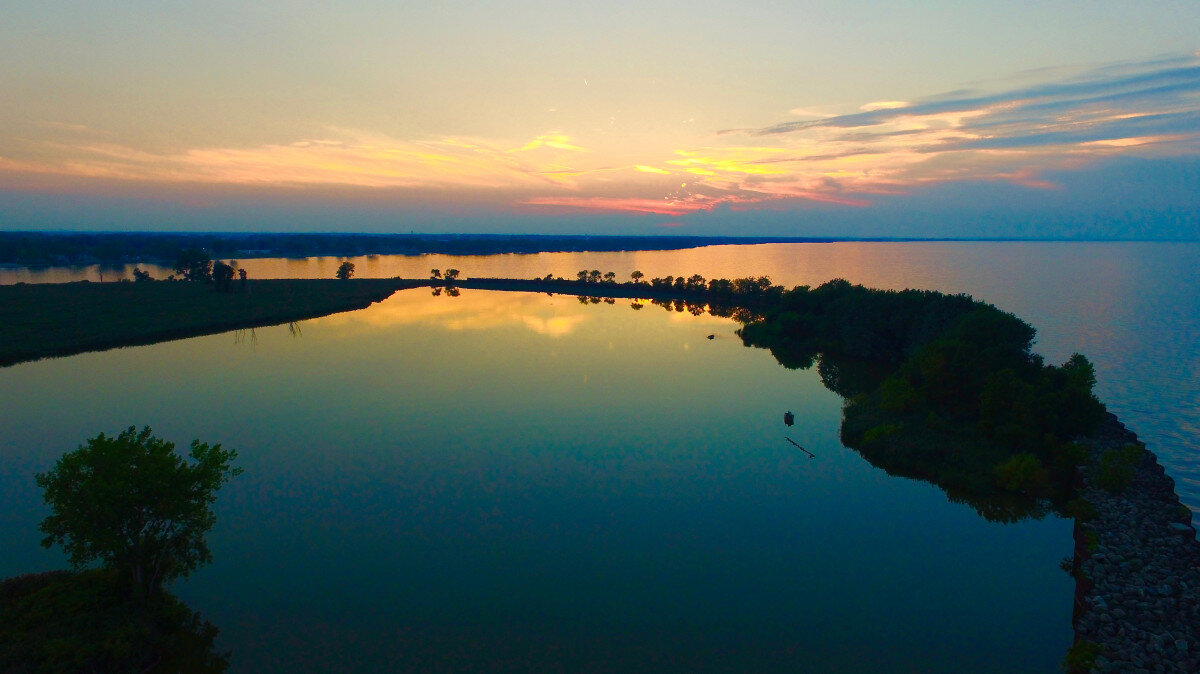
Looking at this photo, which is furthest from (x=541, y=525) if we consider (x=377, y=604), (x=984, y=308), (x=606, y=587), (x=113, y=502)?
(x=984, y=308)

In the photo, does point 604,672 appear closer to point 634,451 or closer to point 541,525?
point 541,525

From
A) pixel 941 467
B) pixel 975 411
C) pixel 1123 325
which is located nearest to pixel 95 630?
pixel 941 467

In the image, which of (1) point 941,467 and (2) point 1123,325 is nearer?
(1) point 941,467

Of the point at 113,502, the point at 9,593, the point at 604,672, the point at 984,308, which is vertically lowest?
the point at 604,672

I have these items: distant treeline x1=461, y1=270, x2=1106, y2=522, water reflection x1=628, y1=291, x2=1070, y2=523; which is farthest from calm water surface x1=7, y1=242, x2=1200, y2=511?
water reflection x1=628, y1=291, x2=1070, y2=523

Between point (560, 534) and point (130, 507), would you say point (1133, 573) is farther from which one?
point (130, 507)

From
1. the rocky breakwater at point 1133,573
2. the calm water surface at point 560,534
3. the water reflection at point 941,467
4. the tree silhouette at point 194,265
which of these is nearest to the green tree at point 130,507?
the calm water surface at point 560,534
